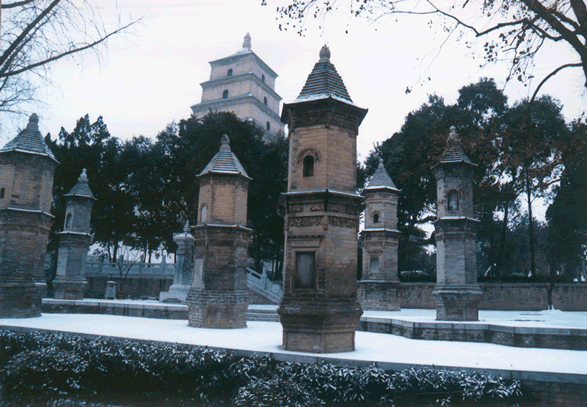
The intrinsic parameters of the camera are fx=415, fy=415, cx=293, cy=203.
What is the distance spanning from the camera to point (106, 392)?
998 centimetres

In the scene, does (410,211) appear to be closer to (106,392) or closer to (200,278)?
(200,278)

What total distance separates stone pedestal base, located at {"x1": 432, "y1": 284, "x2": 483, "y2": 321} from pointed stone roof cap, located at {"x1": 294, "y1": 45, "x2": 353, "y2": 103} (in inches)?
382

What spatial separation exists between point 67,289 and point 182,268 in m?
7.07

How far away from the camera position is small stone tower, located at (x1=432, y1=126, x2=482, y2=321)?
17.2 metres

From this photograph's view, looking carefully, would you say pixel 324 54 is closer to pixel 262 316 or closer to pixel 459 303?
pixel 459 303

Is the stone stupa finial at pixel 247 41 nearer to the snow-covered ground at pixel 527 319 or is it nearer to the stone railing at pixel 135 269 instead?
the stone railing at pixel 135 269

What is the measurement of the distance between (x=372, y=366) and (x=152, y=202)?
3248 centimetres

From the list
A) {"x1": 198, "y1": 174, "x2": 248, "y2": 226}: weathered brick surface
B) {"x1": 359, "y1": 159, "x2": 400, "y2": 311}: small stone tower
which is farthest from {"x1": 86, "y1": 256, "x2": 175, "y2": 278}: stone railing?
{"x1": 198, "y1": 174, "x2": 248, "y2": 226}: weathered brick surface

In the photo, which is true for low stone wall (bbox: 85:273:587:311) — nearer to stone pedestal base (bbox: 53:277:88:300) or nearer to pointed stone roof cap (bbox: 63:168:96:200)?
stone pedestal base (bbox: 53:277:88:300)

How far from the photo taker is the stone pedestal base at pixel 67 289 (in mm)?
25172

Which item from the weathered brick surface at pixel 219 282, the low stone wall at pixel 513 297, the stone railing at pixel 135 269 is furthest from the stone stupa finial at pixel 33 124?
the stone railing at pixel 135 269

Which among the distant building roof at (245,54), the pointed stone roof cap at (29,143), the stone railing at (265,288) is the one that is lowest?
the stone railing at (265,288)

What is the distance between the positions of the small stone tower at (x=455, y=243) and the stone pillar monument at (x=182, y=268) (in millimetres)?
14613

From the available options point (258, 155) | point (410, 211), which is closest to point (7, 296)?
point (258, 155)
